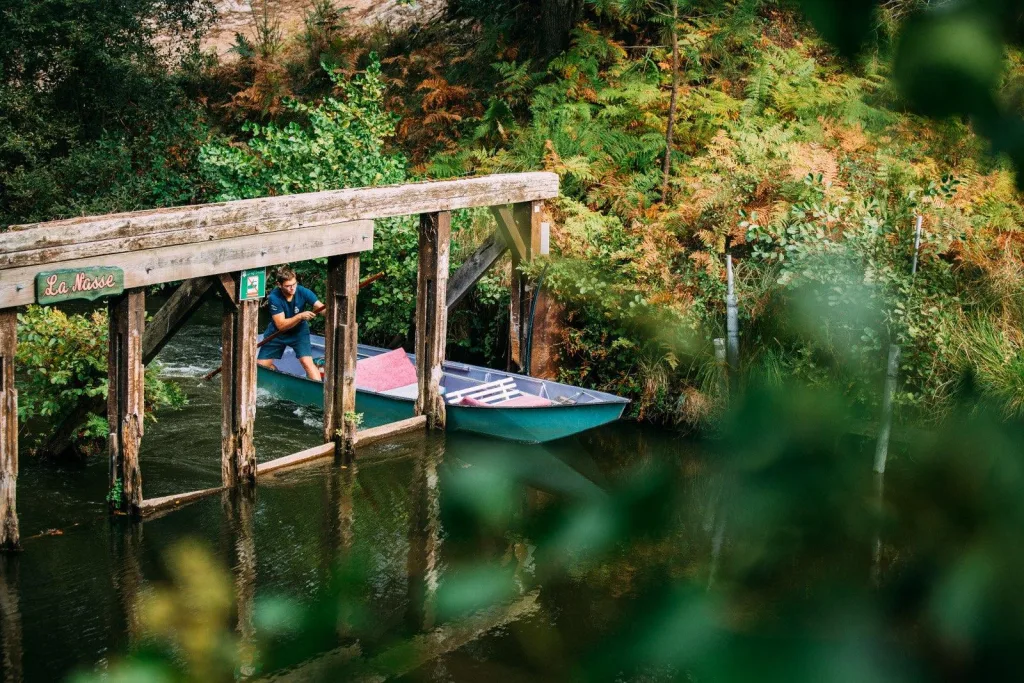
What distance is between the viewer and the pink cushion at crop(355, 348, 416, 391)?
11.1 metres

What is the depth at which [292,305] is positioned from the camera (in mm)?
10469

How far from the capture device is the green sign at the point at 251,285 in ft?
26.3

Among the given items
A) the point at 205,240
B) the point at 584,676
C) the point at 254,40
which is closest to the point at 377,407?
the point at 205,240

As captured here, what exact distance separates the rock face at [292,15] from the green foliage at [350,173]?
5589mm

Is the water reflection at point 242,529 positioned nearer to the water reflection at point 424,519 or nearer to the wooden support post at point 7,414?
the water reflection at point 424,519

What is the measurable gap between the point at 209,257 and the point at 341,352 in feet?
5.93

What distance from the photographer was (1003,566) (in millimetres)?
925

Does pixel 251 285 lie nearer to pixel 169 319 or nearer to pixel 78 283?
pixel 169 319

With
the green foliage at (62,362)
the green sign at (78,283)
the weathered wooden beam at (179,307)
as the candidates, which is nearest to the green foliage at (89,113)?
the green foliage at (62,362)

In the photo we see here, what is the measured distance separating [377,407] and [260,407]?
5.65 feet

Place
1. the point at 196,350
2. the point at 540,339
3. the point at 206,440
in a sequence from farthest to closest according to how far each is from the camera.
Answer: the point at 196,350 → the point at 540,339 → the point at 206,440

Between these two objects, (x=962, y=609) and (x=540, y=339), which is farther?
(x=540, y=339)

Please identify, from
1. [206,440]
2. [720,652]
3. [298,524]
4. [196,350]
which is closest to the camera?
[720,652]

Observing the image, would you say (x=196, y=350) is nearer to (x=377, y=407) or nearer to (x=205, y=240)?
(x=377, y=407)
